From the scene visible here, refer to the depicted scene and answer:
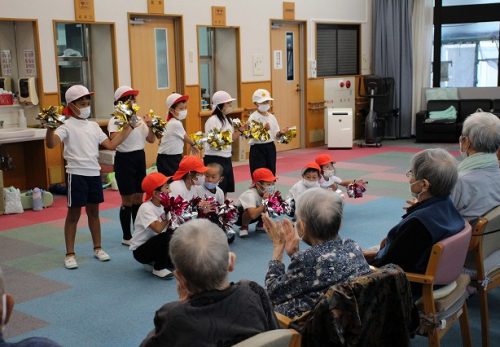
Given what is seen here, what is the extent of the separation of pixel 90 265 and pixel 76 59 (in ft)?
14.5

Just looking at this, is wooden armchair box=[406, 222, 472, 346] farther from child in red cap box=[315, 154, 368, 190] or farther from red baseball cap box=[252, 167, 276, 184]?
child in red cap box=[315, 154, 368, 190]

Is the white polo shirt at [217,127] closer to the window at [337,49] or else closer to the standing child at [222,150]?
the standing child at [222,150]

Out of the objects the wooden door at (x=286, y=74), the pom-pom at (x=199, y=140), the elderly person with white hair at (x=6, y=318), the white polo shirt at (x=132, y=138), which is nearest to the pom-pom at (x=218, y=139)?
the pom-pom at (x=199, y=140)

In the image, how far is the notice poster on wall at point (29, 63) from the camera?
25.1 feet

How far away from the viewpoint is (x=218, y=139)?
5.71 meters

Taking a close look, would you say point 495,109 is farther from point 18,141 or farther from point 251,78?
point 18,141

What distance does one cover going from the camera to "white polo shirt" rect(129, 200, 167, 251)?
451 cm

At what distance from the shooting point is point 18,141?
7270 mm

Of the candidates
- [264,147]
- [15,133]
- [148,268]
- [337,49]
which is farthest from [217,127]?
[337,49]

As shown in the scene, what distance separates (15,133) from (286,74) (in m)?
5.34

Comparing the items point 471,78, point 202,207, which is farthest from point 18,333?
point 471,78

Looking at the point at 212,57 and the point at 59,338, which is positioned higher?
the point at 212,57

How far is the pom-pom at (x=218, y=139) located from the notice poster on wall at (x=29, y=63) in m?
3.11

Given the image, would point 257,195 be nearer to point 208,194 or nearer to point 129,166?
point 208,194
